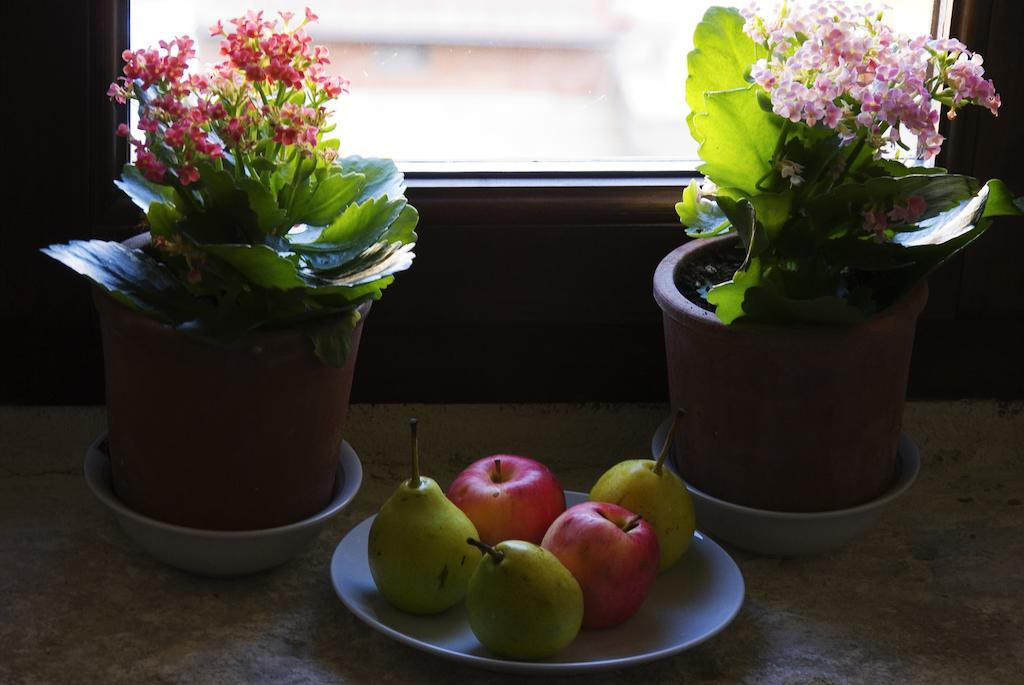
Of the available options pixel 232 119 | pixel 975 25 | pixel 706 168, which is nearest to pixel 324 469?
pixel 232 119

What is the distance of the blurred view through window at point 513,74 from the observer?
4.53ft

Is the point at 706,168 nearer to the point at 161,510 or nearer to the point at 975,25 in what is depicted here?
the point at 975,25

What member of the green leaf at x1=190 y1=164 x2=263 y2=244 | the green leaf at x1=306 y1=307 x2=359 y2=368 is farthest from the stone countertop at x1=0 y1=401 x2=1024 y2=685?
the green leaf at x1=190 y1=164 x2=263 y2=244

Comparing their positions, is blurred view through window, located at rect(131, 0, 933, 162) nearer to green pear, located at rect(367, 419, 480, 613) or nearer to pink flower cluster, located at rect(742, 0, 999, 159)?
pink flower cluster, located at rect(742, 0, 999, 159)

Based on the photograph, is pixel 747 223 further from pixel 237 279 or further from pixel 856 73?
pixel 237 279

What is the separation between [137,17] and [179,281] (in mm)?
372

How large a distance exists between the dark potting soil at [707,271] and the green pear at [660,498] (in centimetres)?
14

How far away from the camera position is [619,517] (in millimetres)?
1112

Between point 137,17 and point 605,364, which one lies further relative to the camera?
point 605,364

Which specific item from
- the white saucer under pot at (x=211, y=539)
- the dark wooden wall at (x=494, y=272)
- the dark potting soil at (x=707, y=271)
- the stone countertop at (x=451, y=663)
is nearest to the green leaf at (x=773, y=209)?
the dark potting soil at (x=707, y=271)

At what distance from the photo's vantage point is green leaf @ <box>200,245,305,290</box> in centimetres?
99

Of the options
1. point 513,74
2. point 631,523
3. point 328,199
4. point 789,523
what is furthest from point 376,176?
point 789,523

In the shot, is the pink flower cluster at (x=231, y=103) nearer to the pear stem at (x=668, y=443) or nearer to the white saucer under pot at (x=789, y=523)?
the pear stem at (x=668, y=443)

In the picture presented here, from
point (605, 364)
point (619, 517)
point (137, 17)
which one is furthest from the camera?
point (605, 364)
